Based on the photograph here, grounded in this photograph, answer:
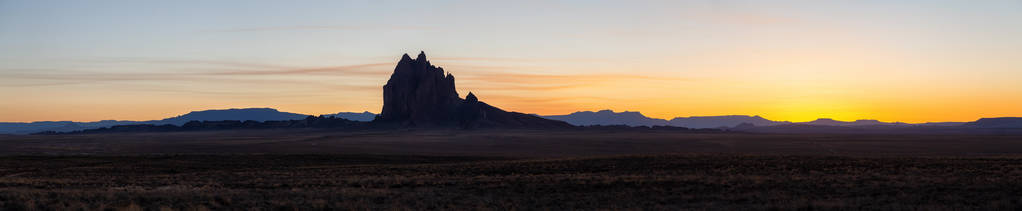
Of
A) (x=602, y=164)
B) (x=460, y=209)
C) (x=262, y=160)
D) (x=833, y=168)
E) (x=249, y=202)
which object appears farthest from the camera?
(x=262, y=160)

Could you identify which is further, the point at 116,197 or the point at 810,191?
the point at 810,191

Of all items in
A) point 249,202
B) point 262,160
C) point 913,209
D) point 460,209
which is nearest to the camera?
point 913,209

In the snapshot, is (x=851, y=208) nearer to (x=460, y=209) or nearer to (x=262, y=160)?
(x=460, y=209)

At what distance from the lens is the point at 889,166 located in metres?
28.7

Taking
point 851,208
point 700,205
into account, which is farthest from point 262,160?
point 851,208

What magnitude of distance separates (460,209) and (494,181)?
348 inches

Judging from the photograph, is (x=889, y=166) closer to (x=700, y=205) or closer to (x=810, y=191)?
(x=810, y=191)

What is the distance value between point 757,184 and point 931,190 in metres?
4.99

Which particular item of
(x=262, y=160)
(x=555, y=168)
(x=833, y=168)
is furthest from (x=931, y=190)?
(x=262, y=160)

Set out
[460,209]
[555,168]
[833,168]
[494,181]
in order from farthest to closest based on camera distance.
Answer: [555,168]
[833,168]
[494,181]
[460,209]

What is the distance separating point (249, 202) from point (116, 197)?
4056mm

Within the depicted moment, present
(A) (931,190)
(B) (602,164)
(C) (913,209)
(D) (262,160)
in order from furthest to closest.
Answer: (D) (262,160)
(B) (602,164)
(A) (931,190)
(C) (913,209)

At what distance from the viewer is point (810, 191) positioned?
19.6 meters

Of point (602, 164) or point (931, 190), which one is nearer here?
point (931, 190)
